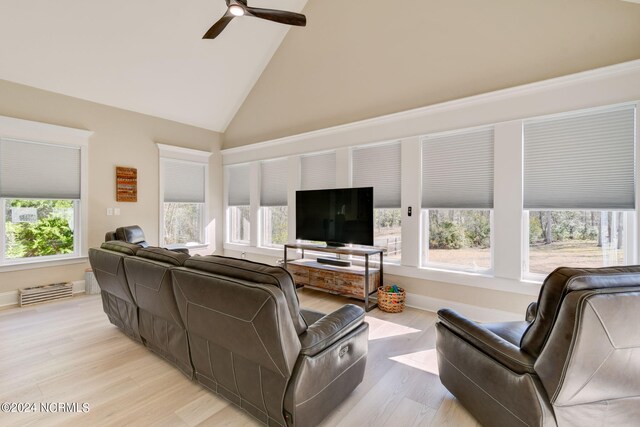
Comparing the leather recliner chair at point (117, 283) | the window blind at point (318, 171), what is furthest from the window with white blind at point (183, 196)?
the leather recliner chair at point (117, 283)

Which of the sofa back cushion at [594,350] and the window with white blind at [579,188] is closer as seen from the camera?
the sofa back cushion at [594,350]

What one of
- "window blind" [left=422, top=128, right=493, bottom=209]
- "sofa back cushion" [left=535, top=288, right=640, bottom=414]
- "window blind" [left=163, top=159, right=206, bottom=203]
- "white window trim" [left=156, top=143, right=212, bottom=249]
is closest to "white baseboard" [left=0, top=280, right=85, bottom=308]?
"white window trim" [left=156, top=143, right=212, bottom=249]

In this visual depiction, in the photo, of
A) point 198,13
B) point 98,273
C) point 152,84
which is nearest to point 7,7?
point 152,84

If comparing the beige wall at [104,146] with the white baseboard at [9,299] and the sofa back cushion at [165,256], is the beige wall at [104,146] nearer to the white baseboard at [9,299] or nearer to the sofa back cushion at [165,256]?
the white baseboard at [9,299]

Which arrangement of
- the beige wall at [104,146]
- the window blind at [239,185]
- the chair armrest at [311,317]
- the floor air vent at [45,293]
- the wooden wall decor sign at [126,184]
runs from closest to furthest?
the chair armrest at [311,317]
the floor air vent at [45,293]
the beige wall at [104,146]
the wooden wall decor sign at [126,184]
the window blind at [239,185]

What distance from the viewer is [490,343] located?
1.57 metres

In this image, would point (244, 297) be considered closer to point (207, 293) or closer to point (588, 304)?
point (207, 293)

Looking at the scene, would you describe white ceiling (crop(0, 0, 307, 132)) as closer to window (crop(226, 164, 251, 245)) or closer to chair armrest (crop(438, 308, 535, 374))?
window (crop(226, 164, 251, 245))

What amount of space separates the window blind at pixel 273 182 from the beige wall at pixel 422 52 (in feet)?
1.87

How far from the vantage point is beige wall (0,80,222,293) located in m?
4.05

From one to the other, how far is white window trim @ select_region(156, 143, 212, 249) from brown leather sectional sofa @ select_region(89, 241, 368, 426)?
3583mm

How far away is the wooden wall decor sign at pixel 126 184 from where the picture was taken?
4.92 m

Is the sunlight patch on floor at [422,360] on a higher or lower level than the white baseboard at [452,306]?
lower

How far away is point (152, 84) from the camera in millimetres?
4805
